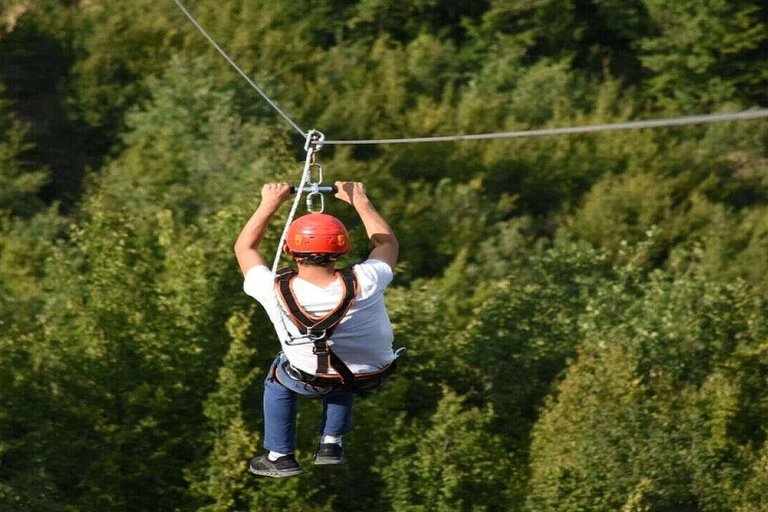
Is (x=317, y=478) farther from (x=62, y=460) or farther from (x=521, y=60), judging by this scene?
(x=521, y=60)

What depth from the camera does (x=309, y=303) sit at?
7.53m

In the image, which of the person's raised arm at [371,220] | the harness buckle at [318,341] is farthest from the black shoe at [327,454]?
the person's raised arm at [371,220]

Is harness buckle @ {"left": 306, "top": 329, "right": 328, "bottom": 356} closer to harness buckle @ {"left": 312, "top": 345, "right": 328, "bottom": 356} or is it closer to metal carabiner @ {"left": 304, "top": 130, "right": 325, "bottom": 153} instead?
harness buckle @ {"left": 312, "top": 345, "right": 328, "bottom": 356}

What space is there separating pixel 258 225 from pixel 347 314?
671mm

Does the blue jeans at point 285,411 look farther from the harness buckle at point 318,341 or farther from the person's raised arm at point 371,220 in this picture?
the person's raised arm at point 371,220

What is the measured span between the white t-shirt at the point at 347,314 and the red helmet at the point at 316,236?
21cm

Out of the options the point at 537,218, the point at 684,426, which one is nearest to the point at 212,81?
the point at 537,218

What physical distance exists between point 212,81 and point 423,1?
40.5ft

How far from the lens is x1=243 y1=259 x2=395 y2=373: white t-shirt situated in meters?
7.54

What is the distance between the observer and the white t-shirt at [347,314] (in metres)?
7.54

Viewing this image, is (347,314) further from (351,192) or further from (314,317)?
(351,192)

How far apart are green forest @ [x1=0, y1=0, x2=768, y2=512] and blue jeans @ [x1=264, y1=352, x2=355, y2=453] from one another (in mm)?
17673

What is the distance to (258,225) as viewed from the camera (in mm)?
7805

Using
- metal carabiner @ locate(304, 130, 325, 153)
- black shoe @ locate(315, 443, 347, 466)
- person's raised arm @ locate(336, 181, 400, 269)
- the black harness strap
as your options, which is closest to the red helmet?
the black harness strap
